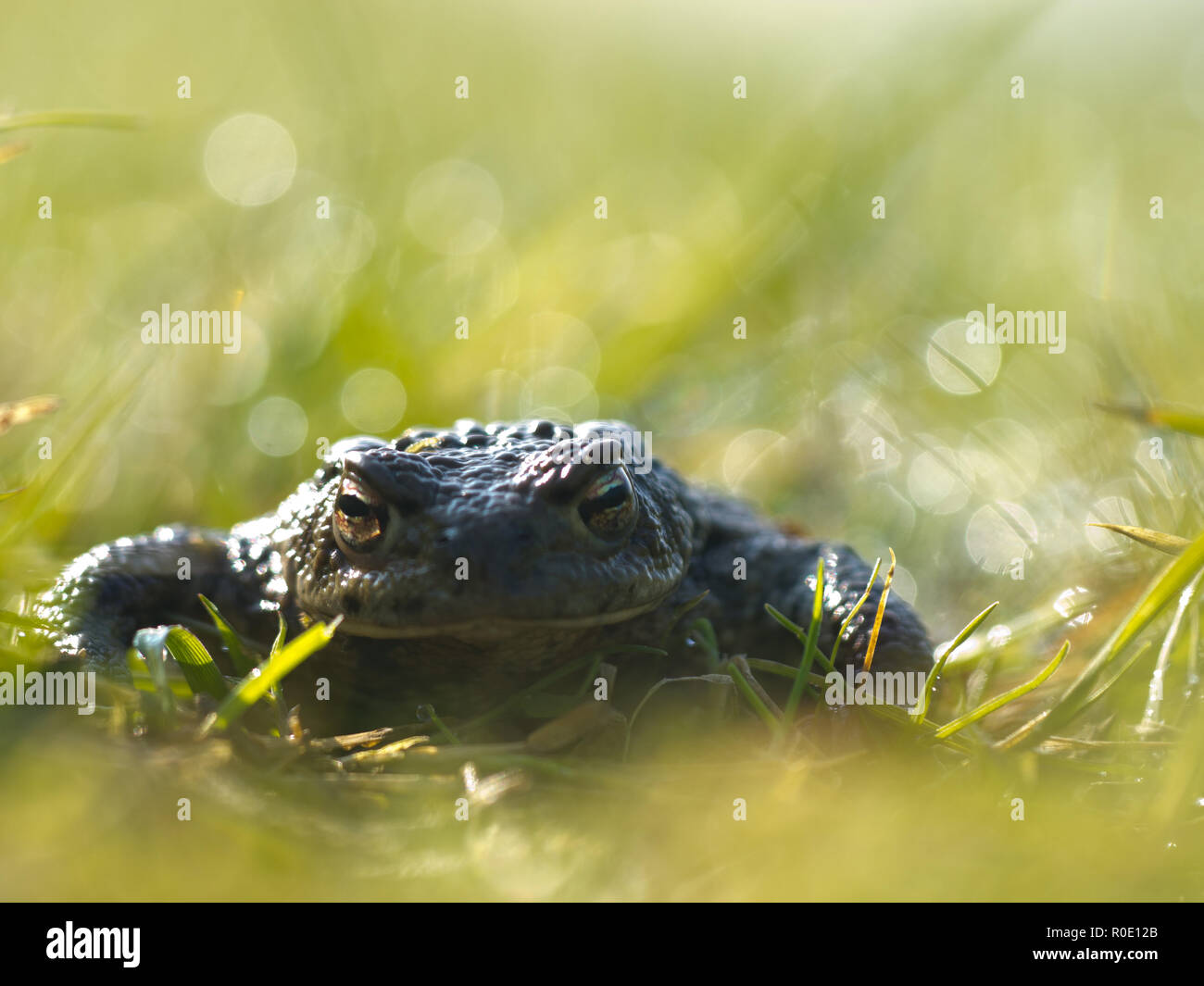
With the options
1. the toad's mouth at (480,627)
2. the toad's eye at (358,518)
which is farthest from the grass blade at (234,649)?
the toad's eye at (358,518)

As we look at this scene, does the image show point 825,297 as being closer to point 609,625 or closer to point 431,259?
point 431,259

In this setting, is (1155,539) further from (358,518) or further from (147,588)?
(147,588)

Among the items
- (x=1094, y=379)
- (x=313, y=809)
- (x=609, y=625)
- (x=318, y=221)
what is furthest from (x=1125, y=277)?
(x=313, y=809)

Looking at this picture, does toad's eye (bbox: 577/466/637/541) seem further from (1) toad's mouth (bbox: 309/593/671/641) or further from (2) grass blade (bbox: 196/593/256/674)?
(2) grass blade (bbox: 196/593/256/674)

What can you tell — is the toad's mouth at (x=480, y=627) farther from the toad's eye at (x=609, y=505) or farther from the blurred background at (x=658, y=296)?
the blurred background at (x=658, y=296)

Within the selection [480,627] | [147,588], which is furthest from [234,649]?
[147,588]

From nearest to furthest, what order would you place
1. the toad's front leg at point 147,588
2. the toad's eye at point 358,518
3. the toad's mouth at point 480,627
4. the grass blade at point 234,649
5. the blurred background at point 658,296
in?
the toad's mouth at point 480,627 < the grass blade at point 234,649 < the toad's eye at point 358,518 < the toad's front leg at point 147,588 < the blurred background at point 658,296
